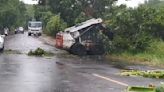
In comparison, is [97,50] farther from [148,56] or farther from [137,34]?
[148,56]

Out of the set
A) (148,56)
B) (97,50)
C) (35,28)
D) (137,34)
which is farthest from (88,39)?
(35,28)

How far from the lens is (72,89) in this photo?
529 inches

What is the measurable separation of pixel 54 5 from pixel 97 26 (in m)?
27.2

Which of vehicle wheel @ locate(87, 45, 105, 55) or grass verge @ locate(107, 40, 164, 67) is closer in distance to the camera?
grass verge @ locate(107, 40, 164, 67)

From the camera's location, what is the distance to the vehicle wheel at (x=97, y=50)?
31.5 m

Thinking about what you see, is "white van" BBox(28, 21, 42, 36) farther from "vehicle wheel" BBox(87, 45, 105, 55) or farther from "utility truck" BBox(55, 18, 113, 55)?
"vehicle wheel" BBox(87, 45, 105, 55)

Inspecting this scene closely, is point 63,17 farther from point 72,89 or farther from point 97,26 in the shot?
point 72,89

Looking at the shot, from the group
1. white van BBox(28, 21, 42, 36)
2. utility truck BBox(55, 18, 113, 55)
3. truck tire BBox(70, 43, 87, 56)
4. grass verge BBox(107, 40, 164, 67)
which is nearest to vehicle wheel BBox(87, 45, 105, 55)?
utility truck BBox(55, 18, 113, 55)

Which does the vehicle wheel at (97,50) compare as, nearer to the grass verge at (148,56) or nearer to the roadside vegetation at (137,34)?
the roadside vegetation at (137,34)

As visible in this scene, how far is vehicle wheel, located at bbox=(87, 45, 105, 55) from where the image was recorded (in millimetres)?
31466

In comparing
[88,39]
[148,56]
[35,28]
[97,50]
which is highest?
[35,28]

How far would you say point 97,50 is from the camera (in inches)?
1240

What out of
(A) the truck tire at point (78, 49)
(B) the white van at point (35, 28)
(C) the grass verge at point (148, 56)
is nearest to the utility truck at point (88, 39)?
(A) the truck tire at point (78, 49)

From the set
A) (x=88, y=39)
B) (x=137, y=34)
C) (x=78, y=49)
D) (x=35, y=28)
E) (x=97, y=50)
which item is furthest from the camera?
(x=35, y=28)
